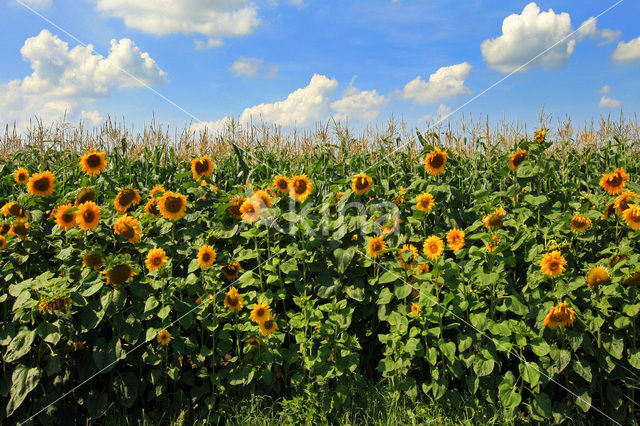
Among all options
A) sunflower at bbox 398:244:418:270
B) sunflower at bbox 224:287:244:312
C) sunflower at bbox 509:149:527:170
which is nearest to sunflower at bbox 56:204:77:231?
sunflower at bbox 224:287:244:312


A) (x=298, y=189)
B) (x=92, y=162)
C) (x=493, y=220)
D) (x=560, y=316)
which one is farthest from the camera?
(x=92, y=162)

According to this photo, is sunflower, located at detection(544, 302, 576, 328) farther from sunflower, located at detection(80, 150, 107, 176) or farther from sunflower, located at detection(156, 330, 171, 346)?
sunflower, located at detection(80, 150, 107, 176)

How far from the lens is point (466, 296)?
297 cm

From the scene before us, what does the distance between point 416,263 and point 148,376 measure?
1.92 metres

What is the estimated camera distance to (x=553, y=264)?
2.82 meters

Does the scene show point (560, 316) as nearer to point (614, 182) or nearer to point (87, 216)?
point (614, 182)

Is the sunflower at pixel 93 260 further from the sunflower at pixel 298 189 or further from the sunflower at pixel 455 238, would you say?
the sunflower at pixel 455 238

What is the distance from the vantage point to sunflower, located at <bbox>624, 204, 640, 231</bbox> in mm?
2986

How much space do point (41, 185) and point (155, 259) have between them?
1234 millimetres

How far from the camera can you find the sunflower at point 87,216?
121 inches

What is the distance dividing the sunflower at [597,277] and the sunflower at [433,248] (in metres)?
0.88

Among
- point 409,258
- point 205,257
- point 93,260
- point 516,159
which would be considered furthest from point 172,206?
point 516,159

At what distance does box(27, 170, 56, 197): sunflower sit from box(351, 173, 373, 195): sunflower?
227cm

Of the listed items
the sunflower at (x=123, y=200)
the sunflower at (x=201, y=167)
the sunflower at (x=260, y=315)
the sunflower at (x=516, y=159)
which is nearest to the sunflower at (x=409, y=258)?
the sunflower at (x=260, y=315)
